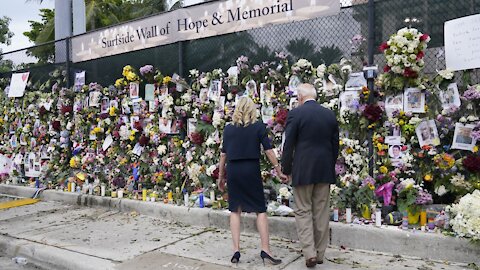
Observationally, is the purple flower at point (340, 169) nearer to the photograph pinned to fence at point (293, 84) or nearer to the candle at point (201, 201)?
the photograph pinned to fence at point (293, 84)

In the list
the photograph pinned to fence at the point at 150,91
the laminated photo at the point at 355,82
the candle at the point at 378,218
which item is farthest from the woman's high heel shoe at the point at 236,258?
the photograph pinned to fence at the point at 150,91

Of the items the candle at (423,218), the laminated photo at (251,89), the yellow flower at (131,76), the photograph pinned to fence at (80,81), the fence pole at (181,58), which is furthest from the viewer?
the photograph pinned to fence at (80,81)

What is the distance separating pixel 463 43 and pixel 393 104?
919 mm

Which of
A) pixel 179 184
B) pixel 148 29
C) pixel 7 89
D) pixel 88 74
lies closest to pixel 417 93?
pixel 179 184

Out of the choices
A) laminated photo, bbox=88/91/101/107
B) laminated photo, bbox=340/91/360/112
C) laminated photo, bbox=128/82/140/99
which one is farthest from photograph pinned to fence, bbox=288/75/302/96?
laminated photo, bbox=88/91/101/107

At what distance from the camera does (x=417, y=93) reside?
480 cm

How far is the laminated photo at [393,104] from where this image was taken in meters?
4.90

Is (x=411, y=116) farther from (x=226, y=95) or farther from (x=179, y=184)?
(x=179, y=184)

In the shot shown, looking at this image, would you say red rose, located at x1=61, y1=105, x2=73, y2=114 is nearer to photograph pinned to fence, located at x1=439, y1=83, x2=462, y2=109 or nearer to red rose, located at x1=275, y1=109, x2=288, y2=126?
red rose, located at x1=275, y1=109, x2=288, y2=126

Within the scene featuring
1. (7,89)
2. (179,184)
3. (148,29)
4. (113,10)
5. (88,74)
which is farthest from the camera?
(113,10)

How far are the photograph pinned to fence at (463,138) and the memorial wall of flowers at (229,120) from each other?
13mm

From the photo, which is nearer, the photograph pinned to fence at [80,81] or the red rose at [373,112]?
the red rose at [373,112]

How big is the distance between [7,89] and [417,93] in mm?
9109

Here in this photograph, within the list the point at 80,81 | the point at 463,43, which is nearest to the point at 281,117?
the point at 463,43
